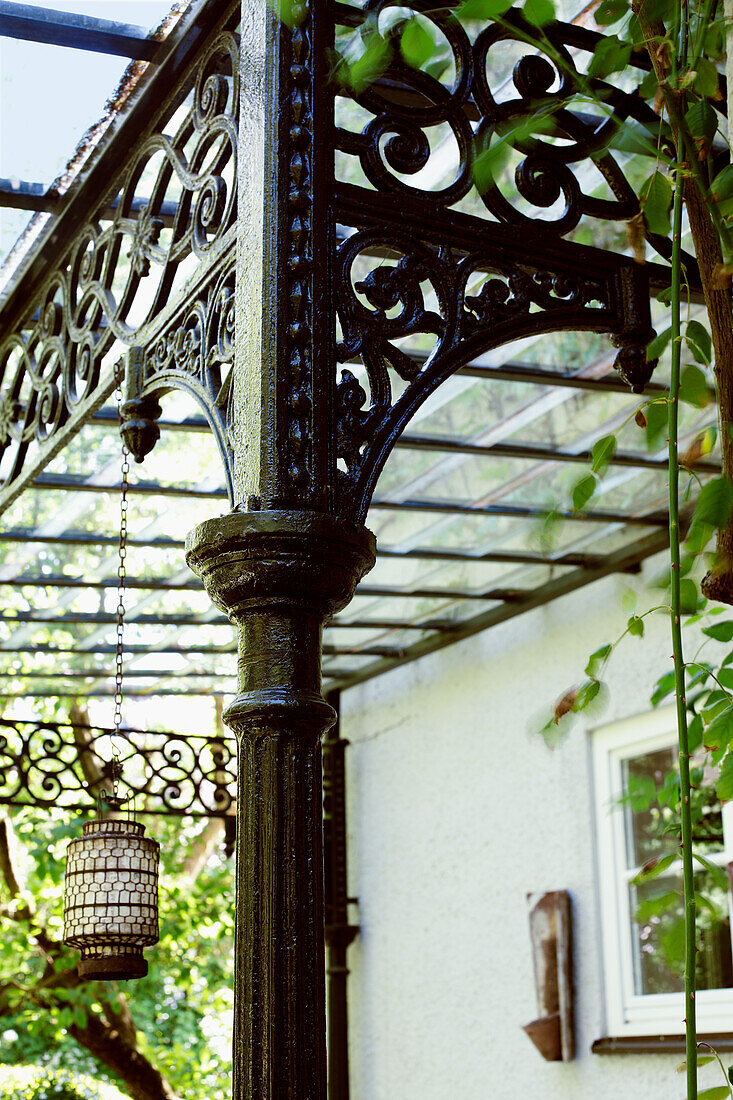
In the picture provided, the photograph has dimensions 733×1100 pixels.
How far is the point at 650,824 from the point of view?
4.99 meters

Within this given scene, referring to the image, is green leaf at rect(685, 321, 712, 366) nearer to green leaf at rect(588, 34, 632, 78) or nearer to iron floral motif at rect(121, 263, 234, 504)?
green leaf at rect(588, 34, 632, 78)

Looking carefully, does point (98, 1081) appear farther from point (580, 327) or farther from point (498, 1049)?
point (580, 327)

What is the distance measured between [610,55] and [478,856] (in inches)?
177

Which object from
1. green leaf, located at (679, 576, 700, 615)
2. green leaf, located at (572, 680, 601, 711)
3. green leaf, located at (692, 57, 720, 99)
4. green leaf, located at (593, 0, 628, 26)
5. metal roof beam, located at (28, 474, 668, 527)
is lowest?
green leaf, located at (572, 680, 601, 711)

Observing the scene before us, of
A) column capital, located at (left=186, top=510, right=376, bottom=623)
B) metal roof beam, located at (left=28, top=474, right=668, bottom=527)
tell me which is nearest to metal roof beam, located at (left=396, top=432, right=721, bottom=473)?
metal roof beam, located at (left=28, top=474, right=668, bottom=527)

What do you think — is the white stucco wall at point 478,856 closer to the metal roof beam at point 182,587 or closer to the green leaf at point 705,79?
the metal roof beam at point 182,587

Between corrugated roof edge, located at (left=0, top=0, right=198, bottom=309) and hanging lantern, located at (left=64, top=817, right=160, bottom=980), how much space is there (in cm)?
156

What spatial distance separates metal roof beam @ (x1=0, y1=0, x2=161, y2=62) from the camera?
2785 mm

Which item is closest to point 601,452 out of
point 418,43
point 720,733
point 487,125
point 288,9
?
point 720,733

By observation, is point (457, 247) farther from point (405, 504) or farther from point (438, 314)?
point (405, 504)

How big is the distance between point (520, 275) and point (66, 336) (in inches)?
65.2

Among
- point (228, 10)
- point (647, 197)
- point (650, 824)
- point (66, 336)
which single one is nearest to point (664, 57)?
point (647, 197)

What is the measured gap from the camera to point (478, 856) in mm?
5836

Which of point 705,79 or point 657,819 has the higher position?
point 705,79
